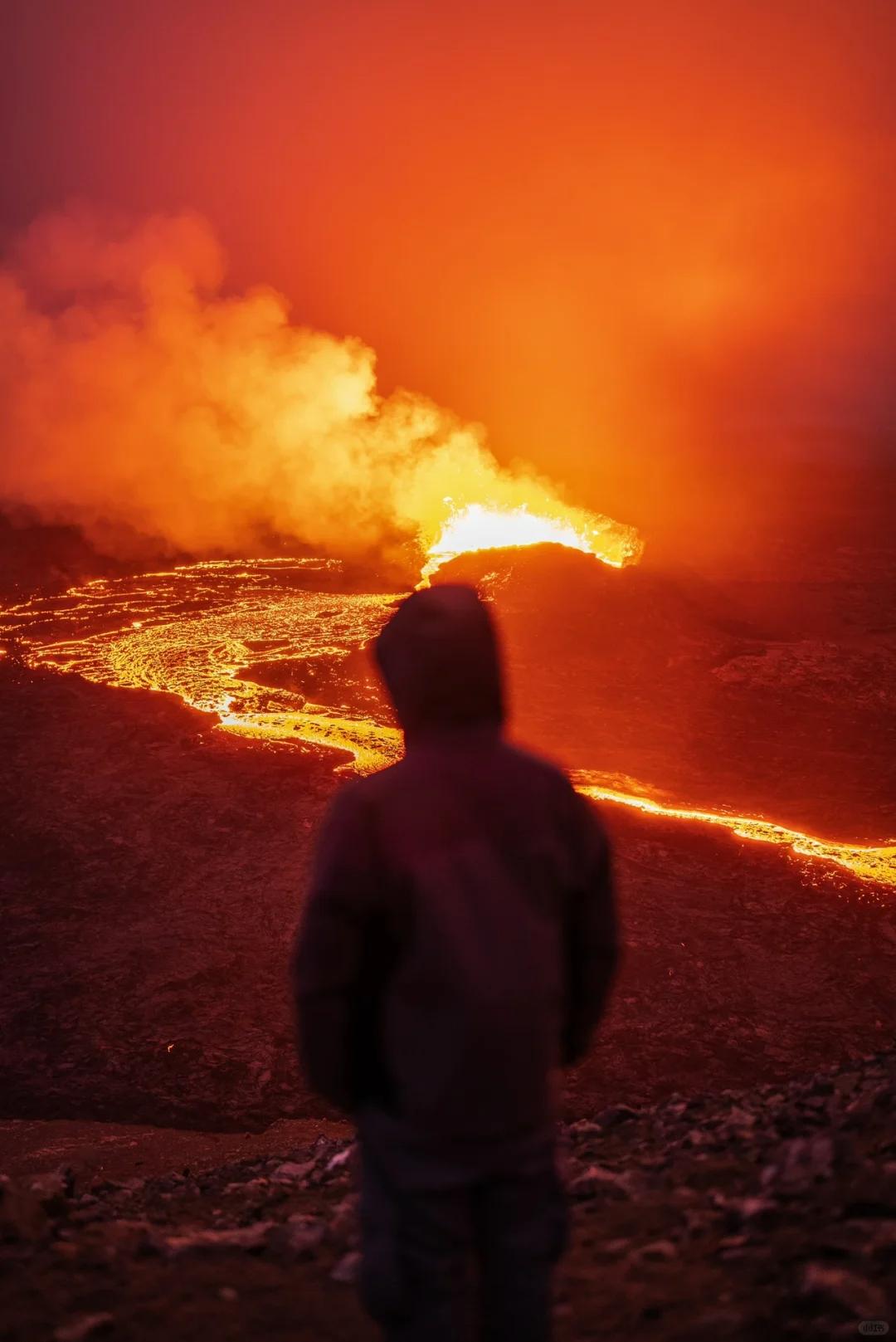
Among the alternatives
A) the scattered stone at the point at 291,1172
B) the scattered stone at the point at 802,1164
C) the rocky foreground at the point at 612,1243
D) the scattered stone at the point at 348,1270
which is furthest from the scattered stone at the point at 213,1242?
the scattered stone at the point at 802,1164

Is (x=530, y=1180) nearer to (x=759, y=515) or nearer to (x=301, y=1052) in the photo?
(x=301, y=1052)

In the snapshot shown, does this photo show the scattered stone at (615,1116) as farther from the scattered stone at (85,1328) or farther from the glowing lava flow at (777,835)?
the glowing lava flow at (777,835)

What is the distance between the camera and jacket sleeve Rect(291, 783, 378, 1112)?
1.88 meters

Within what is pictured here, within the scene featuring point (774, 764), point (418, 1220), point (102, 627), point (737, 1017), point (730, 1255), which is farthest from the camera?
point (102, 627)

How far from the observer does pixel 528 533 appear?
25234 millimetres

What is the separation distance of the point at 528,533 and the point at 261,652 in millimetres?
9482

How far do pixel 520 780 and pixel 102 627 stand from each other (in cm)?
1982

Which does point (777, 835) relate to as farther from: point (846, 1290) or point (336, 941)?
point (336, 941)

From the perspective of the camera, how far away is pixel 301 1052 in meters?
1.99

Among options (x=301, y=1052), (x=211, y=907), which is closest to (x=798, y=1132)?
(x=301, y=1052)

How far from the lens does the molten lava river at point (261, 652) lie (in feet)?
40.7

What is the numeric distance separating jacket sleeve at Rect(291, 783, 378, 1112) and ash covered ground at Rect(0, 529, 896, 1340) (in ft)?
6.50

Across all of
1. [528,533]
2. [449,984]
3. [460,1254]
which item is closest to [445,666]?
[449,984]

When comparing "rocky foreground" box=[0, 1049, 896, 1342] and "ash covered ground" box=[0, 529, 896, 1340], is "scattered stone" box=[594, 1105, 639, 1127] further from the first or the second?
"rocky foreground" box=[0, 1049, 896, 1342]
